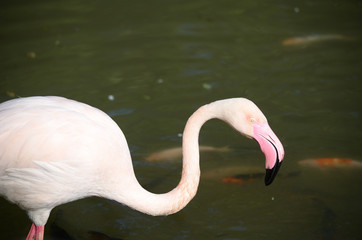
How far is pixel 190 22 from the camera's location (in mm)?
8992

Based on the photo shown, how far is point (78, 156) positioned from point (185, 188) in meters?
0.93

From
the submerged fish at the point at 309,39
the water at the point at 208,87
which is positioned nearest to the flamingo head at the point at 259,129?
the water at the point at 208,87

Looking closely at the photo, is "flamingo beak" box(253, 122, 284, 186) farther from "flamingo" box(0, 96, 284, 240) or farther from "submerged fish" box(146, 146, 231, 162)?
"submerged fish" box(146, 146, 231, 162)

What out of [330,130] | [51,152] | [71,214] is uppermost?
[51,152]

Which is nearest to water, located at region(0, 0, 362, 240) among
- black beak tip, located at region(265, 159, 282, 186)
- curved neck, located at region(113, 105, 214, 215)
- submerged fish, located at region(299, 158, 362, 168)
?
submerged fish, located at region(299, 158, 362, 168)

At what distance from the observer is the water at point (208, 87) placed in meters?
4.80

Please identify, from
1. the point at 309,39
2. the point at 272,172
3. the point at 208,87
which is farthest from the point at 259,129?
the point at 309,39

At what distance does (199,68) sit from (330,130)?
7.87 ft

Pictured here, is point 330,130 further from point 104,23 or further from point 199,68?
point 104,23

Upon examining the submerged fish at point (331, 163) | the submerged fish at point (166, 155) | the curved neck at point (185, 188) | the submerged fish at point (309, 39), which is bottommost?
the submerged fish at point (331, 163)

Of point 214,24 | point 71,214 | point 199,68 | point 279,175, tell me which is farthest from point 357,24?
point 71,214

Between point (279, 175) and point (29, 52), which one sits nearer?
point (279, 175)

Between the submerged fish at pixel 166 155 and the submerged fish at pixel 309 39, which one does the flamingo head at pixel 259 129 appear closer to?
the submerged fish at pixel 166 155

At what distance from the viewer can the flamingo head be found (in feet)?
12.4
